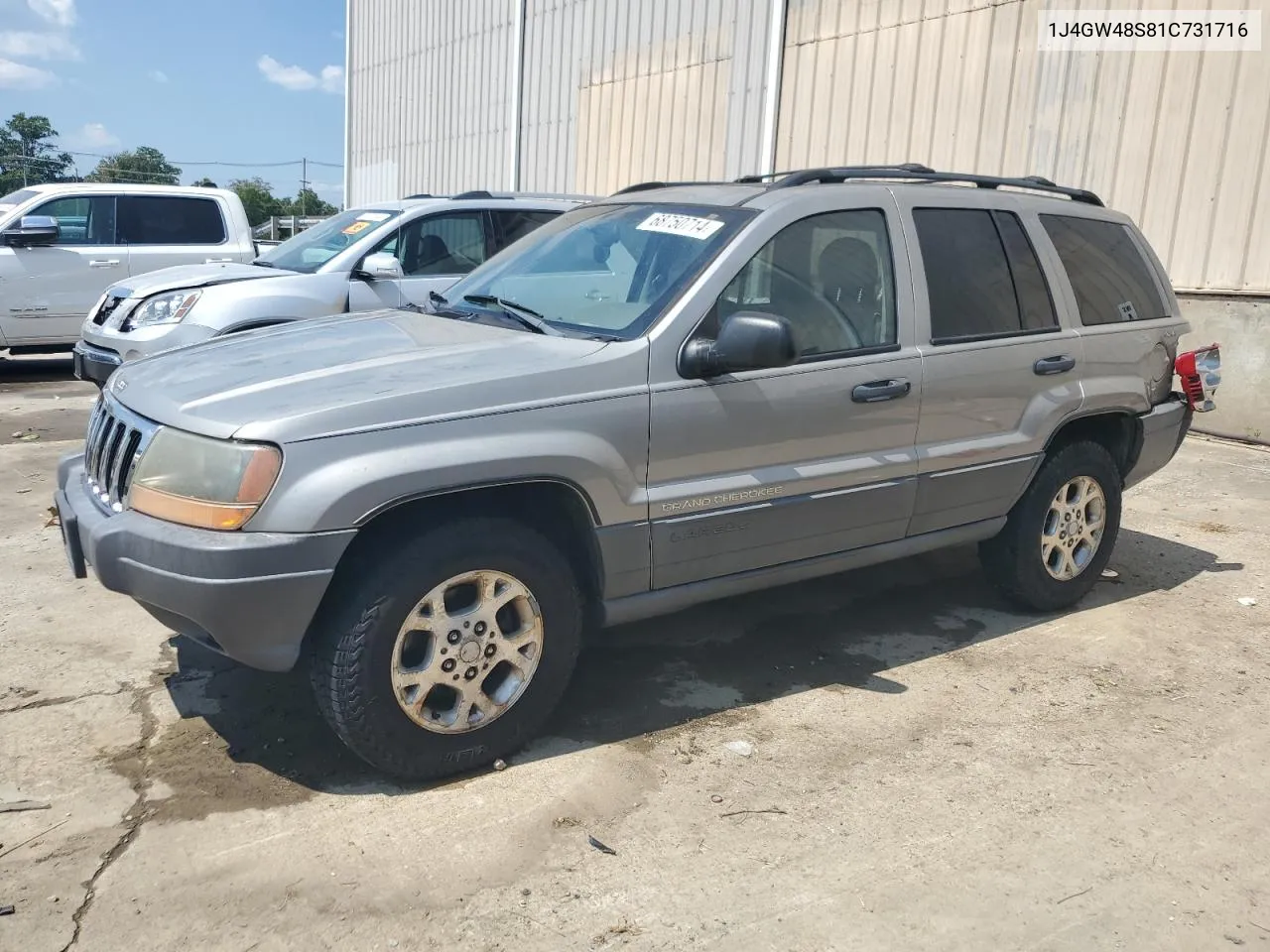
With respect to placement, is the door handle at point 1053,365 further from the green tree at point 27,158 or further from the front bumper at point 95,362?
the green tree at point 27,158

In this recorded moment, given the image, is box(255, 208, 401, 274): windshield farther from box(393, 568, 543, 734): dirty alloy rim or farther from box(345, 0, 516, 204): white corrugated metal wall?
box(345, 0, 516, 204): white corrugated metal wall

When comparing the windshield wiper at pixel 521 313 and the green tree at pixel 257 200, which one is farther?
the green tree at pixel 257 200

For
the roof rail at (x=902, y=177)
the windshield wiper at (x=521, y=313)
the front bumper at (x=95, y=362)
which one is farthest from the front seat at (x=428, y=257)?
the roof rail at (x=902, y=177)

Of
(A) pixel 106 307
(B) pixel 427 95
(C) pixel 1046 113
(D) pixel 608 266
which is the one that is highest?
(B) pixel 427 95

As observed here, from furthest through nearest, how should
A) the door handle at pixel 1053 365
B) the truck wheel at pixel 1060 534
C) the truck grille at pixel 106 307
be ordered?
the truck grille at pixel 106 307 → the truck wheel at pixel 1060 534 → the door handle at pixel 1053 365

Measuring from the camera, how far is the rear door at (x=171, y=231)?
431 inches

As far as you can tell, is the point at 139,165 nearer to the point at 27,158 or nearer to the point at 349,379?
the point at 27,158

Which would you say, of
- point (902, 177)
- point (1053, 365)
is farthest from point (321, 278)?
point (1053, 365)

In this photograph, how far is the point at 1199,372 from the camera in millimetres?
5312

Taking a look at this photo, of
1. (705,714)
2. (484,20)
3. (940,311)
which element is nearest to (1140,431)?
(940,311)

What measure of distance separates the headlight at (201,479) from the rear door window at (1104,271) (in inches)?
141

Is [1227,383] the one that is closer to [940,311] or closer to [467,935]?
[940,311]

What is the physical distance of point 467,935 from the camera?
2646mm

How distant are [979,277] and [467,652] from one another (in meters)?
2.65
